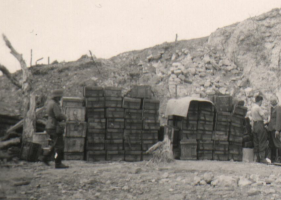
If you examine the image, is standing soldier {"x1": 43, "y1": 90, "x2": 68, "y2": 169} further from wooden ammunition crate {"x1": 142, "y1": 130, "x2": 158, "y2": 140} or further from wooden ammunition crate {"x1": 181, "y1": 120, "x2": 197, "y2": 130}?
wooden ammunition crate {"x1": 181, "y1": 120, "x2": 197, "y2": 130}

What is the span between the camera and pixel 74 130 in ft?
30.1

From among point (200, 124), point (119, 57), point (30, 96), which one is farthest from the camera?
point (119, 57)

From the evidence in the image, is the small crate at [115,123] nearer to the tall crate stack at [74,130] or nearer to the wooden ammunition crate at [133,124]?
the wooden ammunition crate at [133,124]

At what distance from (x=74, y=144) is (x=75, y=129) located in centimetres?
37

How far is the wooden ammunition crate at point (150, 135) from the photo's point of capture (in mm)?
9781

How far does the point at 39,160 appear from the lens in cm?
875

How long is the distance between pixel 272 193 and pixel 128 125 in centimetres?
447

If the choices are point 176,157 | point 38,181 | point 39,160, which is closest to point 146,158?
point 176,157

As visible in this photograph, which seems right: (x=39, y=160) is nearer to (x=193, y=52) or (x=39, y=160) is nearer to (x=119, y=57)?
(x=193, y=52)

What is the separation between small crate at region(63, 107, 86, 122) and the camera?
9.20 m

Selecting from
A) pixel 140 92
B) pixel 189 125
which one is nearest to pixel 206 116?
pixel 189 125

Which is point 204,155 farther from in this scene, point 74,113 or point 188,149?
point 74,113

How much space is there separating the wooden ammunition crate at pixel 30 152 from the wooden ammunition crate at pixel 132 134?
86.3 inches

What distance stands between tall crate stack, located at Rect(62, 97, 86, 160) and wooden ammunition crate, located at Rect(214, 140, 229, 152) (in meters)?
3.77
